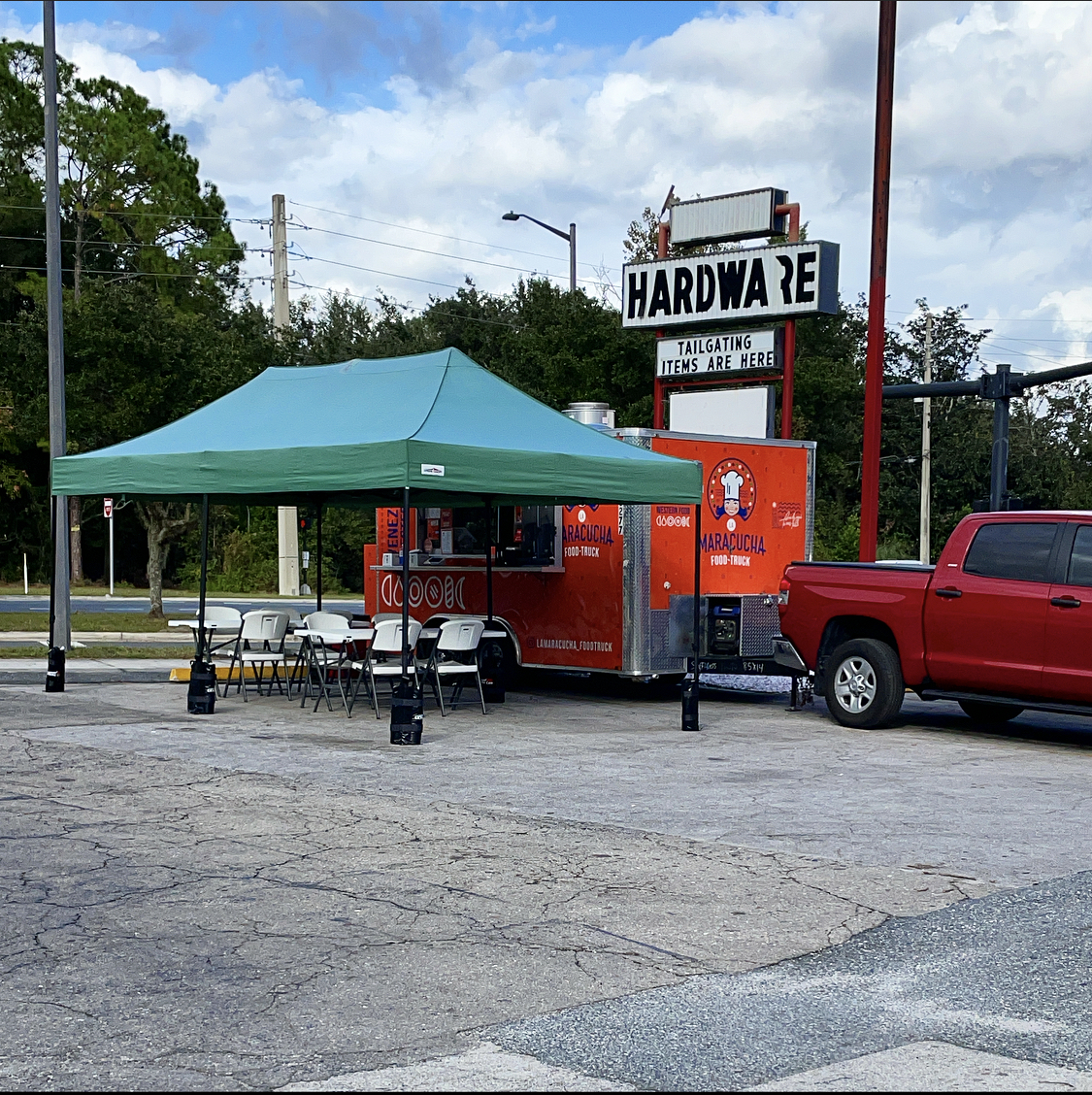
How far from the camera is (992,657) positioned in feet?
43.4

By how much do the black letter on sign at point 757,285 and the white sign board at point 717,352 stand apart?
0.46 meters

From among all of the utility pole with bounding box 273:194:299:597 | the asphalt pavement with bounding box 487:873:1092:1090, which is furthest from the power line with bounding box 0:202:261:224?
the asphalt pavement with bounding box 487:873:1092:1090

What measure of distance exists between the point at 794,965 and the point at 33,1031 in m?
2.96

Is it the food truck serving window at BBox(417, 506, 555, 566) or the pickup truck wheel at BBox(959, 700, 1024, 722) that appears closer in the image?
the pickup truck wheel at BBox(959, 700, 1024, 722)

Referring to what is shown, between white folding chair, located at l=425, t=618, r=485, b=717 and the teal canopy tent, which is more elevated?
the teal canopy tent

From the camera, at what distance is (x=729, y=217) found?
2247cm

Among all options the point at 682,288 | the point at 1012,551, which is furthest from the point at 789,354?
the point at 1012,551

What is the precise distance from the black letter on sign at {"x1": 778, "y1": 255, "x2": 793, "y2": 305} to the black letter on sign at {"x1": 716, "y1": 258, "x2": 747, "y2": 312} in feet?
2.16

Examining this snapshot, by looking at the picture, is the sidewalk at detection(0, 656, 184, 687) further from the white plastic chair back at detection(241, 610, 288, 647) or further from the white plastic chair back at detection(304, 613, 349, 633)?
the white plastic chair back at detection(304, 613, 349, 633)

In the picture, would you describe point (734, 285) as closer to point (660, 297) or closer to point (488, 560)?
point (660, 297)

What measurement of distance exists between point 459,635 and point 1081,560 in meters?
5.77

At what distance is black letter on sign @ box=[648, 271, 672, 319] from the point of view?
23031mm

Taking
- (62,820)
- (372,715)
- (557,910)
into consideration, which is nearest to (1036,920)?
(557,910)

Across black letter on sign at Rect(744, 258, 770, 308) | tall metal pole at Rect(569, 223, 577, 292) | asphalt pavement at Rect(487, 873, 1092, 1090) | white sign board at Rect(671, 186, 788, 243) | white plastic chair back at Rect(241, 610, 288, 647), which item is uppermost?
tall metal pole at Rect(569, 223, 577, 292)
